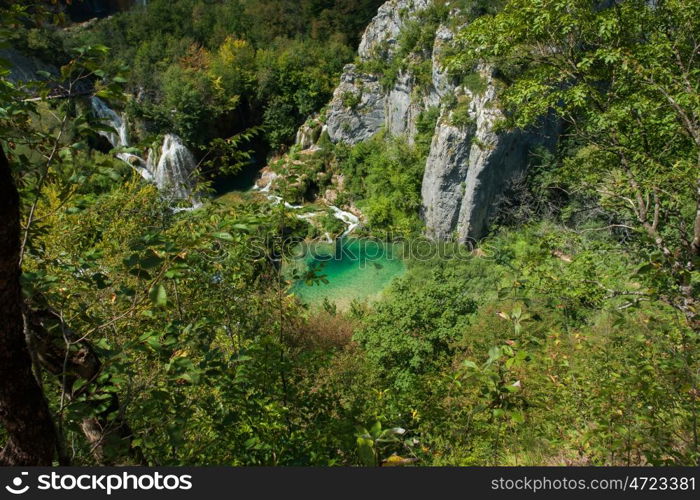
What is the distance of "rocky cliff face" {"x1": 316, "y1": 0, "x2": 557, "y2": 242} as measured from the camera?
1312 cm

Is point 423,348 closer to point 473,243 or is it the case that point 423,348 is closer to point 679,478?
point 679,478


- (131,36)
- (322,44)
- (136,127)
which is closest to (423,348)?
(136,127)

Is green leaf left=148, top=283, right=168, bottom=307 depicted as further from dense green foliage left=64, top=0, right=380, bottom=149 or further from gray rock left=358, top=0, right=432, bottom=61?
dense green foliage left=64, top=0, right=380, bottom=149

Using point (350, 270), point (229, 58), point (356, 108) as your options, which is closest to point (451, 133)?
point (350, 270)

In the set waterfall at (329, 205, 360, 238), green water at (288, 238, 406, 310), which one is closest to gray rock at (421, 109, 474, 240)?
green water at (288, 238, 406, 310)

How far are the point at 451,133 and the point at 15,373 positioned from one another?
13.3m

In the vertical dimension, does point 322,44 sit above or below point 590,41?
above

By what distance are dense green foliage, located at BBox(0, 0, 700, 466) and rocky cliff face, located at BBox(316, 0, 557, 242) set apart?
42.0 inches

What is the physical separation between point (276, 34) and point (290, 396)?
21889 millimetres

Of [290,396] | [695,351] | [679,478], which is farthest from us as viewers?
[290,396]

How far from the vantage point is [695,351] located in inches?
91.5

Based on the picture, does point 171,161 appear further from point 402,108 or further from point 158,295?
point 158,295

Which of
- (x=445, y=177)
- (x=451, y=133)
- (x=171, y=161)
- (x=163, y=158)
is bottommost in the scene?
(x=445, y=177)

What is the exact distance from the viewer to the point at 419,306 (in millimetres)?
7695
